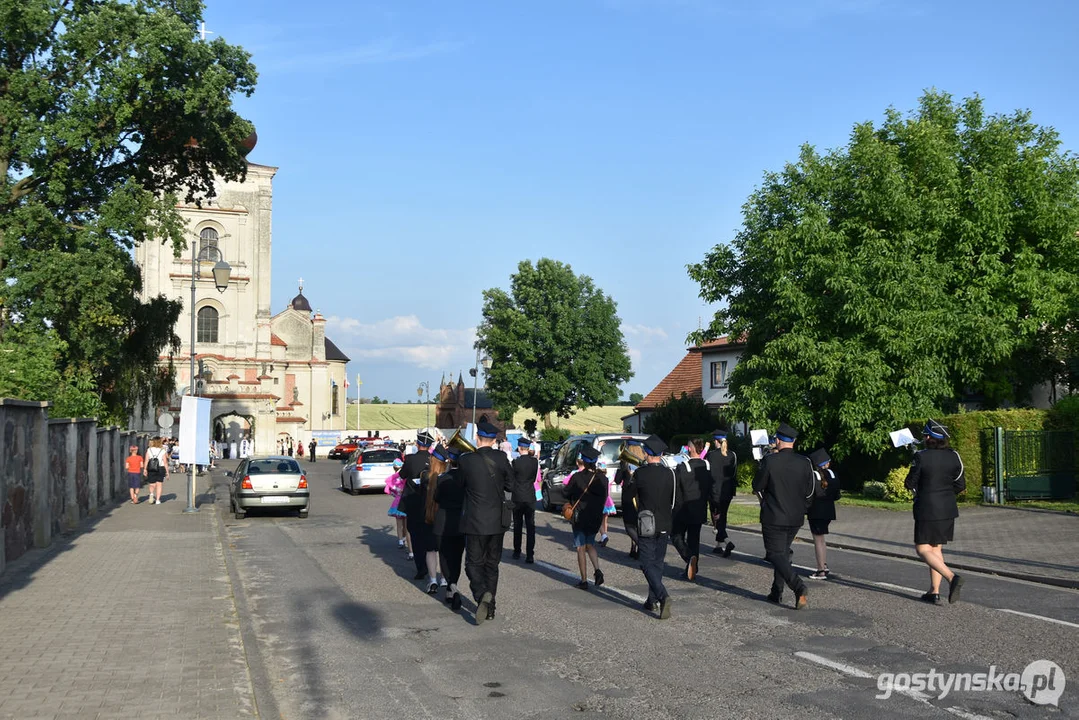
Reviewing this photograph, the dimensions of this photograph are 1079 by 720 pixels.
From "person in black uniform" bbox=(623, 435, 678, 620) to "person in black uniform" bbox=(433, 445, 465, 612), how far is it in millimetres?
1892

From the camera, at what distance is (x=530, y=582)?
12953 mm

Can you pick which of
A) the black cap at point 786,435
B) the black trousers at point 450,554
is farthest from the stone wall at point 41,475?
the black cap at point 786,435

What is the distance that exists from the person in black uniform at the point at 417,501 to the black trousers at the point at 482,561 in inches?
81.9

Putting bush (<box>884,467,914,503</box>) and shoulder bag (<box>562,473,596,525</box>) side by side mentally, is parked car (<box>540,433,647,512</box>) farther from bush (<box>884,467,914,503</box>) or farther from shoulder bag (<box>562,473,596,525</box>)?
shoulder bag (<box>562,473,596,525</box>)

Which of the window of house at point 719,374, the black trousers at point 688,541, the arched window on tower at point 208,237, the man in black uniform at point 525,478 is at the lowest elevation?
the black trousers at point 688,541

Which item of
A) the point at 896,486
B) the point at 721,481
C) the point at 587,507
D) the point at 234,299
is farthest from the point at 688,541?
the point at 234,299

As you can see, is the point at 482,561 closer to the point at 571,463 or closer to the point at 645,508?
the point at 645,508

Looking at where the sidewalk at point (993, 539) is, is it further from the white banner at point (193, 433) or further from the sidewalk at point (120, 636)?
the white banner at point (193, 433)

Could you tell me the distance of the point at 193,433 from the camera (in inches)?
1035

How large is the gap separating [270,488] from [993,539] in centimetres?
1540

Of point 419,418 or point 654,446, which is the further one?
point 419,418

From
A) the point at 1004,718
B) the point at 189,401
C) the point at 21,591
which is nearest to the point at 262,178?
the point at 189,401

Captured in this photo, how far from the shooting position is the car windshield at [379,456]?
34688 mm

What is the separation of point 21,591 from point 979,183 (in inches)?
1034
